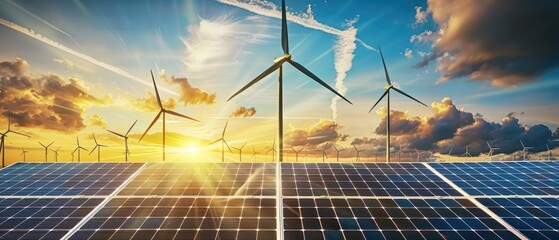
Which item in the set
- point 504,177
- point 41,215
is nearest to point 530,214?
point 504,177

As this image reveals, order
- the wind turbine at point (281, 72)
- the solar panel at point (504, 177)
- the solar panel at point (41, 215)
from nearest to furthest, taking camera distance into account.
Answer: the solar panel at point (41, 215) < the solar panel at point (504, 177) < the wind turbine at point (281, 72)

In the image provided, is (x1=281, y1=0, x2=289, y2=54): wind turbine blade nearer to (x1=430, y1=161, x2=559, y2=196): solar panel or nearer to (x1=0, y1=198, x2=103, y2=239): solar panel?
(x1=430, y1=161, x2=559, y2=196): solar panel

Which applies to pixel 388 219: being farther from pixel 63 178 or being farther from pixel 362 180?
pixel 63 178

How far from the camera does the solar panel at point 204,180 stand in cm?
2045

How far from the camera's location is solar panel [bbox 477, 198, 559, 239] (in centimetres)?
1646

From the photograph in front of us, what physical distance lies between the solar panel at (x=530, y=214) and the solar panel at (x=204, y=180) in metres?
12.6

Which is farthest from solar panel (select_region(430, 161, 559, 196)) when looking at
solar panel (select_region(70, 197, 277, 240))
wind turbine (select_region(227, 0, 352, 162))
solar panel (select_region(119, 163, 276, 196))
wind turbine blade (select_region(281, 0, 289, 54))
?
wind turbine blade (select_region(281, 0, 289, 54))

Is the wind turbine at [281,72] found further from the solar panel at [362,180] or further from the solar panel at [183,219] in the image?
the solar panel at [183,219]

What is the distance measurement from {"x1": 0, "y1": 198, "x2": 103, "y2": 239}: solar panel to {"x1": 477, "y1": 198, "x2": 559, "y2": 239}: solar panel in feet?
73.3

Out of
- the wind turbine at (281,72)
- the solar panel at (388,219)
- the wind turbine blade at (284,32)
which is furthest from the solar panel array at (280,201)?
the wind turbine blade at (284,32)

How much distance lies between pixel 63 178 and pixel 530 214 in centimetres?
2897

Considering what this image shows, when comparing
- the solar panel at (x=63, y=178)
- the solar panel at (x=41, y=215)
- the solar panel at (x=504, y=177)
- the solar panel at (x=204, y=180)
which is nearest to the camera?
the solar panel at (x=41, y=215)

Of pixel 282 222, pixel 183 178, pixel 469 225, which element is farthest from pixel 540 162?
pixel 183 178

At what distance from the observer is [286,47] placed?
32000 mm
